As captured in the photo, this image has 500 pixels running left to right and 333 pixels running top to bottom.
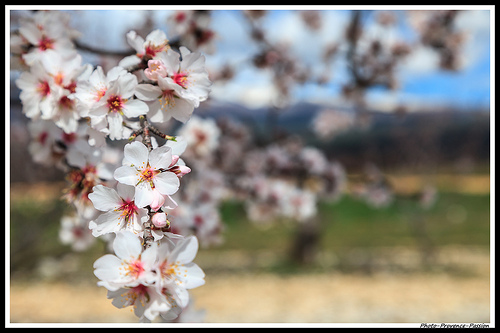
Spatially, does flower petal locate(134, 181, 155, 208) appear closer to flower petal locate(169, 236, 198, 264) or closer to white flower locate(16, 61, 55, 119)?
flower petal locate(169, 236, 198, 264)

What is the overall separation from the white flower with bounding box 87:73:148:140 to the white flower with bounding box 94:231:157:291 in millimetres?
300

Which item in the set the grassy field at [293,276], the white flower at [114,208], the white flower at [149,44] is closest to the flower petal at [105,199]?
the white flower at [114,208]

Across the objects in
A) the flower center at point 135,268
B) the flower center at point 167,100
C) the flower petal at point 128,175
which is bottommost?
the flower center at point 135,268

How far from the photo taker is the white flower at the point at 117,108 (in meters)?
0.94

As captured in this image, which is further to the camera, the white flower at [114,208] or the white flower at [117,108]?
the white flower at [117,108]

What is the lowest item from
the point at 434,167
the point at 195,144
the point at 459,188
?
the point at 195,144

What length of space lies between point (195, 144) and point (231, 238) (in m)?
6.10

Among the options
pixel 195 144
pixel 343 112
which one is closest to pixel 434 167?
pixel 343 112

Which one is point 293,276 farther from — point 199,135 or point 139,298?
point 139,298

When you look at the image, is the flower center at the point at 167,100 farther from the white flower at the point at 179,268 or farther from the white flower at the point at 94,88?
the white flower at the point at 179,268

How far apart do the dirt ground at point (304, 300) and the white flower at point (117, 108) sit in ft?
11.7

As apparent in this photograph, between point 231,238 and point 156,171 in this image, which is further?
point 231,238

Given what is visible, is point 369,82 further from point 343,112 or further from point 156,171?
point 156,171

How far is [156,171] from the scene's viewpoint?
0.81 meters
